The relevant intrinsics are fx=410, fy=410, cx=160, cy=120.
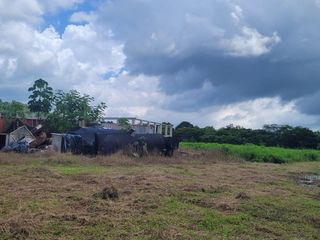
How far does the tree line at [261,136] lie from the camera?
47.0 meters

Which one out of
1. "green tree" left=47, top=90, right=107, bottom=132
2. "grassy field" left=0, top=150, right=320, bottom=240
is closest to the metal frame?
"green tree" left=47, top=90, right=107, bottom=132

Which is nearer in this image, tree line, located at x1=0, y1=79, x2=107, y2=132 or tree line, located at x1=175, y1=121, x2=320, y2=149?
tree line, located at x1=0, y1=79, x2=107, y2=132

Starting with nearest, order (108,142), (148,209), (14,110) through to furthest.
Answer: (148,209) < (108,142) < (14,110)

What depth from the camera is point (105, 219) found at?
5.62 meters

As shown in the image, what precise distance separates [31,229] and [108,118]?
21.6 m

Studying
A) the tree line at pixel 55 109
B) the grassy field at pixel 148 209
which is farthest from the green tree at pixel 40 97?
the grassy field at pixel 148 209

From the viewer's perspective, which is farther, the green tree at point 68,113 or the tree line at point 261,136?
the tree line at point 261,136

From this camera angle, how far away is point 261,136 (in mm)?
→ 49438

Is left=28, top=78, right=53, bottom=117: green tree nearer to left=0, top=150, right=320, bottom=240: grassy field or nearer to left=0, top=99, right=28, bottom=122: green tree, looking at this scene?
left=0, top=99, right=28, bottom=122: green tree

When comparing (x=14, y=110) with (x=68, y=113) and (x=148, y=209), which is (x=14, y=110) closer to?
(x=68, y=113)

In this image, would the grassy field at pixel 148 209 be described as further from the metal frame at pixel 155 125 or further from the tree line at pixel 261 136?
Result: the tree line at pixel 261 136

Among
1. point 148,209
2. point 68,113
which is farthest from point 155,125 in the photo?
point 148,209

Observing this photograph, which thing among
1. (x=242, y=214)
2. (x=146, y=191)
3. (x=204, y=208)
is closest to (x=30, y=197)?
(x=146, y=191)

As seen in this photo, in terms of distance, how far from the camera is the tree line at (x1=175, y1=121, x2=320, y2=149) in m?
47.0
